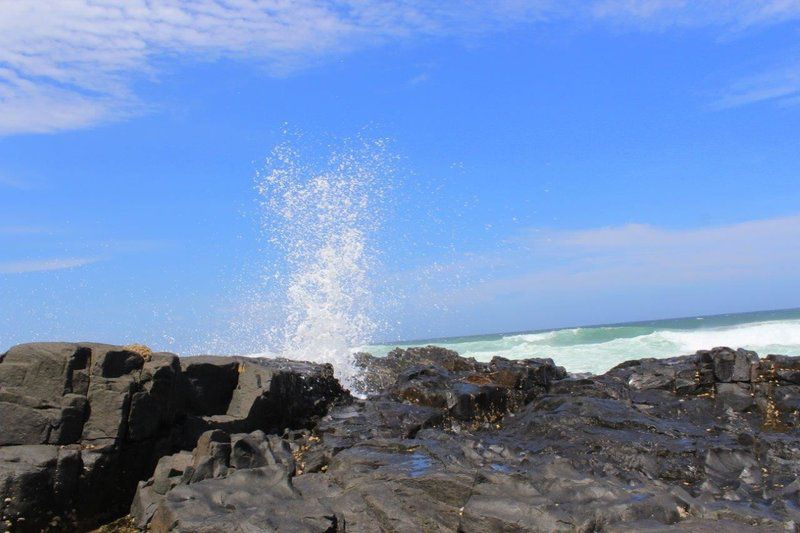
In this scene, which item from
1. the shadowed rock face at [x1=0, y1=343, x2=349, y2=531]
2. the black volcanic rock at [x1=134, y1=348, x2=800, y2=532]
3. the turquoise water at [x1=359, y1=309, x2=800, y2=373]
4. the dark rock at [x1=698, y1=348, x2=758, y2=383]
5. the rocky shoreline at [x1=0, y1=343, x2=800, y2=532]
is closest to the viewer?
the black volcanic rock at [x1=134, y1=348, x2=800, y2=532]

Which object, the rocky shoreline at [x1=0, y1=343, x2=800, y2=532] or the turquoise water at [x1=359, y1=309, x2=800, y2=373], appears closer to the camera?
the rocky shoreline at [x1=0, y1=343, x2=800, y2=532]

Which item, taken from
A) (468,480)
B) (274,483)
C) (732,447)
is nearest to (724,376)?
(732,447)

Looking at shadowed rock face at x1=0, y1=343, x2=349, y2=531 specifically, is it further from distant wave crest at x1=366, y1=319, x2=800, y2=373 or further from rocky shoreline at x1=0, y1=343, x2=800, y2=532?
distant wave crest at x1=366, y1=319, x2=800, y2=373

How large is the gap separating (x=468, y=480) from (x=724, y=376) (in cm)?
935

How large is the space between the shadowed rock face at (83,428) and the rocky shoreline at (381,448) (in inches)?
0.7

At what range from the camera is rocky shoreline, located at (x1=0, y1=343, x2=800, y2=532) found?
6465 millimetres

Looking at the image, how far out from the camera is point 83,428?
8906mm

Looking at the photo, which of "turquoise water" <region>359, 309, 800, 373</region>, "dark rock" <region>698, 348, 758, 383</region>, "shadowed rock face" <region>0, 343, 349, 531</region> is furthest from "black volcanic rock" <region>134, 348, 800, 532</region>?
"turquoise water" <region>359, 309, 800, 373</region>

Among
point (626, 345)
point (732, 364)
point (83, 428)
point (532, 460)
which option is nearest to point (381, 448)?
point (532, 460)

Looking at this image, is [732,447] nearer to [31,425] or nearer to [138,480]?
[138,480]

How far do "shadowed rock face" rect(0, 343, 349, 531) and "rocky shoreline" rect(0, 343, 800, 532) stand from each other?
0.02 m

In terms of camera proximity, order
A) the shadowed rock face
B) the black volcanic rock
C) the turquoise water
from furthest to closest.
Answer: the turquoise water → the shadowed rock face → the black volcanic rock

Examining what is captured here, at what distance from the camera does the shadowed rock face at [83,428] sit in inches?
317

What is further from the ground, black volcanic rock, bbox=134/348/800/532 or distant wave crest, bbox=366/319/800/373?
distant wave crest, bbox=366/319/800/373
